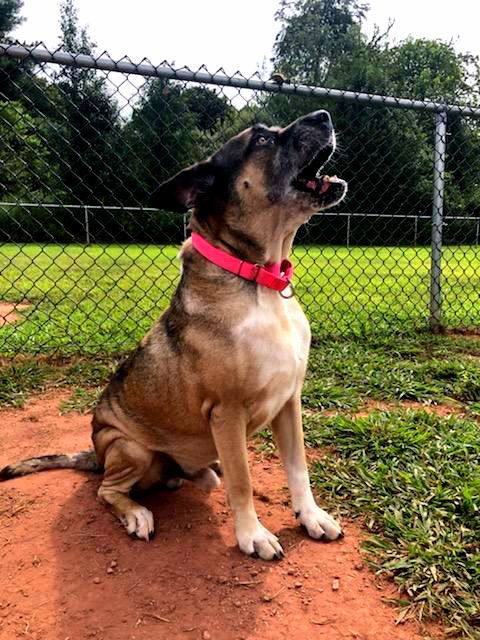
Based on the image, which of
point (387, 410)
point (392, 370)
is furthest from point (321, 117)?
point (392, 370)

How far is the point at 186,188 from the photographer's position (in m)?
2.38

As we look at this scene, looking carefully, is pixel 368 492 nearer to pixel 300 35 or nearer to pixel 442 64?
pixel 300 35

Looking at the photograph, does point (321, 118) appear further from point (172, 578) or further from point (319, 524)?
point (172, 578)

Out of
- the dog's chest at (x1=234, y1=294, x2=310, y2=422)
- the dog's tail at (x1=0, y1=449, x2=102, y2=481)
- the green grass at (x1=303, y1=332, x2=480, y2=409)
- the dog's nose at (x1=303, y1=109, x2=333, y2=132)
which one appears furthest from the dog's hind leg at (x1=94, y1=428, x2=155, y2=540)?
the dog's nose at (x1=303, y1=109, x2=333, y2=132)

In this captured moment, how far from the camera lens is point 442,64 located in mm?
37719

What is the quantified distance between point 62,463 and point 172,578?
1085 millimetres

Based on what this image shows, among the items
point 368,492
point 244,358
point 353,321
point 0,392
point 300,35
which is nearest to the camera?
point 244,358

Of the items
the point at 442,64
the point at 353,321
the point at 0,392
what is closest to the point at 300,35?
the point at 442,64

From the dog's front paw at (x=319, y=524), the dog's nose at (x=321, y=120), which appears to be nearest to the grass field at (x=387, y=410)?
the dog's front paw at (x=319, y=524)

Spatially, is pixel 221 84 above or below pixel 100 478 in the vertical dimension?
above

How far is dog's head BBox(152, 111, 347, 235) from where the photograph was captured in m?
2.35

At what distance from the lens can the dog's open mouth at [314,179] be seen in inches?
93.5

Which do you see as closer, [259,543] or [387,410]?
[259,543]

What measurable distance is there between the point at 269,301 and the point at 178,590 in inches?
46.2
